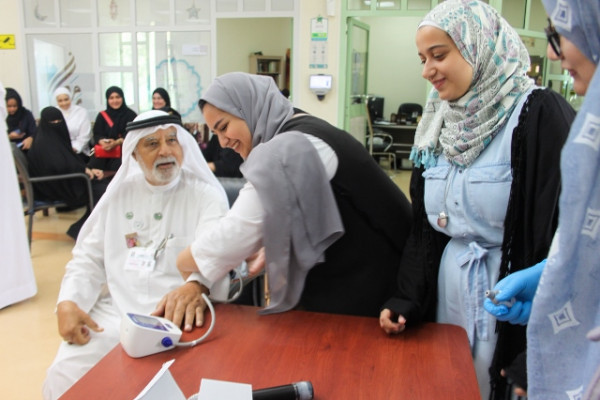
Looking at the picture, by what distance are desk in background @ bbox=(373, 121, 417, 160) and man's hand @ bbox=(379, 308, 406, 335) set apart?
813 cm

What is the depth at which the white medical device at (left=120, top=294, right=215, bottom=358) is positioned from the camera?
117 cm

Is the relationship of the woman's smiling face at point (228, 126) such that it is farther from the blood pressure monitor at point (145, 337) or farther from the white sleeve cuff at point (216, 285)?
the blood pressure monitor at point (145, 337)

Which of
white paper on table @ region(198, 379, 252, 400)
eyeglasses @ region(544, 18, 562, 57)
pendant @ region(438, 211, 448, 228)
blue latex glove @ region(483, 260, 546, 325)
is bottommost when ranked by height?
white paper on table @ region(198, 379, 252, 400)

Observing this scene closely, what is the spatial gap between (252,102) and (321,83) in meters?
4.92

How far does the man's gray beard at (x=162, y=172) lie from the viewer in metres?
2.08

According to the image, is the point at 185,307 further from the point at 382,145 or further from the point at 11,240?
the point at 382,145

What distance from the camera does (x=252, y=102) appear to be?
157 cm

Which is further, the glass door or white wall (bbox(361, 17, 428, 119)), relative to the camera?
white wall (bbox(361, 17, 428, 119))

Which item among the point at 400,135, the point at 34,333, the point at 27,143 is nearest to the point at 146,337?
the point at 34,333

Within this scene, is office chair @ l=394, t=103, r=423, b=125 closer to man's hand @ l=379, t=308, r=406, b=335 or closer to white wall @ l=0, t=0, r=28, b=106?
white wall @ l=0, t=0, r=28, b=106

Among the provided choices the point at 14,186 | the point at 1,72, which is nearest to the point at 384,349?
the point at 14,186

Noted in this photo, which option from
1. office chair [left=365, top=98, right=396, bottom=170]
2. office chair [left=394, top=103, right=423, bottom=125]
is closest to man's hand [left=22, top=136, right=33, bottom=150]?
office chair [left=365, top=98, right=396, bottom=170]

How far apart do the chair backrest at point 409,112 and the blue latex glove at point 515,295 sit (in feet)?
28.4

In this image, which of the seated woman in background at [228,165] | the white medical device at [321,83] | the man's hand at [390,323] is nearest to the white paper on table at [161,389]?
the man's hand at [390,323]
